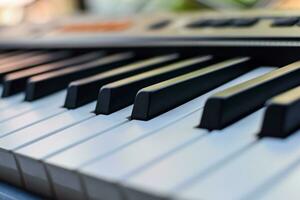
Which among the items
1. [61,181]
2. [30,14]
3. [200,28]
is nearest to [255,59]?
[200,28]

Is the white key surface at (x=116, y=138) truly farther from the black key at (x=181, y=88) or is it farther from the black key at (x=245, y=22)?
the black key at (x=245, y=22)

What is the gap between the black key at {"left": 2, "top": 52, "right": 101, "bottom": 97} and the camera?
102 centimetres

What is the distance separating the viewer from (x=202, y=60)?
3.05 ft

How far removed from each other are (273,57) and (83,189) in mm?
444

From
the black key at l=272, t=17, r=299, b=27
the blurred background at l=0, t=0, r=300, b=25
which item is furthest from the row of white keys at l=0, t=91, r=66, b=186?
the blurred background at l=0, t=0, r=300, b=25

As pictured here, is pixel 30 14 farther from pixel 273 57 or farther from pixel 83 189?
pixel 83 189

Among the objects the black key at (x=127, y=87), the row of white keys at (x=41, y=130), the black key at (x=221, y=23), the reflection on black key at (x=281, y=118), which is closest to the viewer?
the reflection on black key at (x=281, y=118)

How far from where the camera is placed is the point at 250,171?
1.61ft

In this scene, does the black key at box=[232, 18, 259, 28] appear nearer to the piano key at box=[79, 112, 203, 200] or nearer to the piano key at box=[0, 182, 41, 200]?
the piano key at box=[79, 112, 203, 200]

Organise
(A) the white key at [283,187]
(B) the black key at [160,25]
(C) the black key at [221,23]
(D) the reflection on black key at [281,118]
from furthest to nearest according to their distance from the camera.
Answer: (B) the black key at [160,25] < (C) the black key at [221,23] < (D) the reflection on black key at [281,118] < (A) the white key at [283,187]

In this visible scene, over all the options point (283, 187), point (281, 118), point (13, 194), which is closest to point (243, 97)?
point (281, 118)

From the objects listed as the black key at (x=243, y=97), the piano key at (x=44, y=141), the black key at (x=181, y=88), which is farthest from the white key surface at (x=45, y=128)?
the black key at (x=243, y=97)

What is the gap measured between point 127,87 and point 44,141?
181 millimetres

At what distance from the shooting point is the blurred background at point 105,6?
4.23ft
